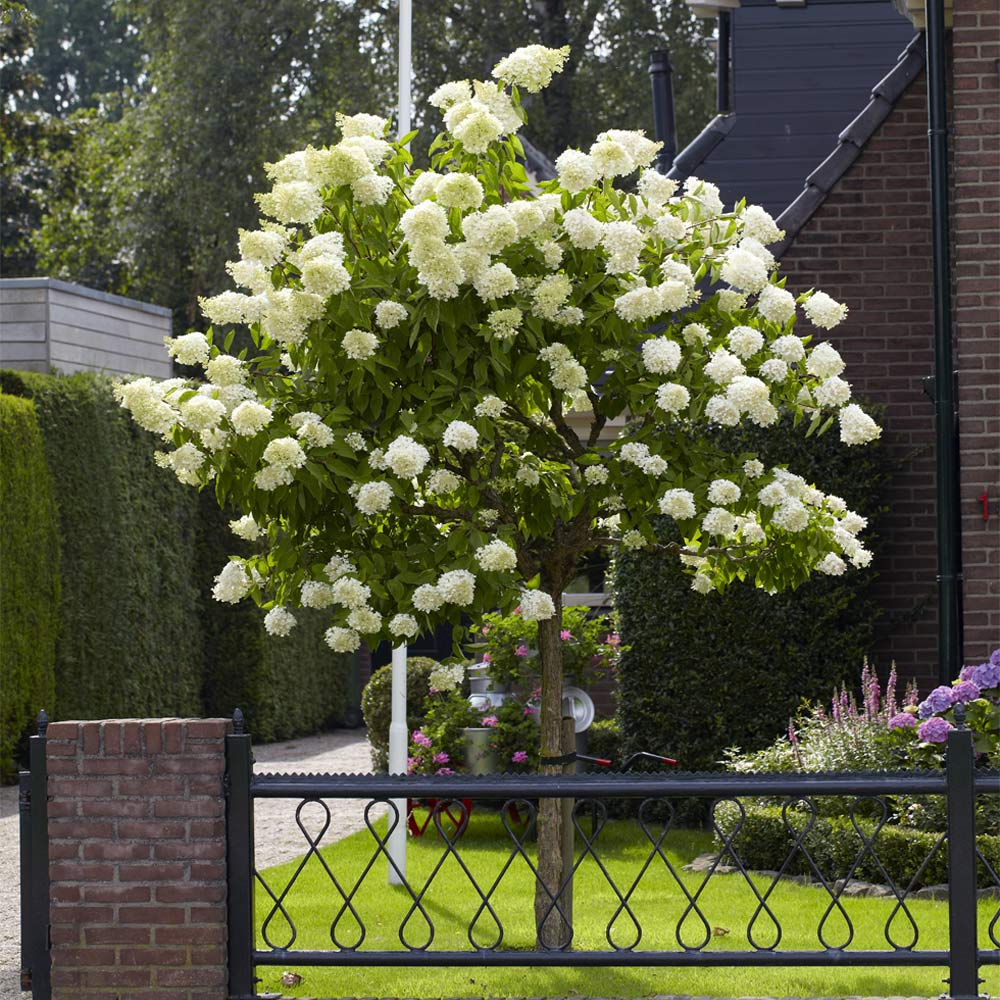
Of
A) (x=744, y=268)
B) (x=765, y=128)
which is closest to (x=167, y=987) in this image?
(x=744, y=268)

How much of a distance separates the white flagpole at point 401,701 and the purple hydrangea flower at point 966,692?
9.48 ft

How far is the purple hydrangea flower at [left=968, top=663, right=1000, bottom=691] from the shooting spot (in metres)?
7.96

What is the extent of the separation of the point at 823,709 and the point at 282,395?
5033 millimetres

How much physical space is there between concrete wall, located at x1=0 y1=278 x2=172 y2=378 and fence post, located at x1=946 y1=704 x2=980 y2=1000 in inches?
425

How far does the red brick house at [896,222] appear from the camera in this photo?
27.5 feet

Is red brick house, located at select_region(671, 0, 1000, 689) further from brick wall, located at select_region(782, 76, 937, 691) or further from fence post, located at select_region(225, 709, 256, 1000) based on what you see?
fence post, located at select_region(225, 709, 256, 1000)

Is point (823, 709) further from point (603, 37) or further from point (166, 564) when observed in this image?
point (603, 37)

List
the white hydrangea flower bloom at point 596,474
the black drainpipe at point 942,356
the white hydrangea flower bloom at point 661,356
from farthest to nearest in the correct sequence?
the black drainpipe at point 942,356
the white hydrangea flower bloom at point 596,474
the white hydrangea flower bloom at point 661,356

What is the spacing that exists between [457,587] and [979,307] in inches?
175

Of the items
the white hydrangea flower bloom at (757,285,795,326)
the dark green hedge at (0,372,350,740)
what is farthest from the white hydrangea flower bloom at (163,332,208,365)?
the dark green hedge at (0,372,350,740)

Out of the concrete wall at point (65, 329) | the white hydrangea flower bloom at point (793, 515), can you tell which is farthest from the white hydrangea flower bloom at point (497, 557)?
the concrete wall at point (65, 329)

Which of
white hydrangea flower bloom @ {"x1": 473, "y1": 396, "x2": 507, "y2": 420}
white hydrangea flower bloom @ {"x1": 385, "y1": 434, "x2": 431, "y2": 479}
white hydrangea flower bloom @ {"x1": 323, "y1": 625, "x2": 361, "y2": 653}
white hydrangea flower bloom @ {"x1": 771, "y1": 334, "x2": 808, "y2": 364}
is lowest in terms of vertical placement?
white hydrangea flower bloom @ {"x1": 323, "y1": 625, "x2": 361, "y2": 653}

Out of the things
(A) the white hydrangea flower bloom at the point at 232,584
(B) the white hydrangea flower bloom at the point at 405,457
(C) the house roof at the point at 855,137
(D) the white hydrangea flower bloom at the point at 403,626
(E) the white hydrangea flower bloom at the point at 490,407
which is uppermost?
(C) the house roof at the point at 855,137

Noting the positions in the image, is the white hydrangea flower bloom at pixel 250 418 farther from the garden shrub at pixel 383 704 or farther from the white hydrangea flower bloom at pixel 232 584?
the garden shrub at pixel 383 704
